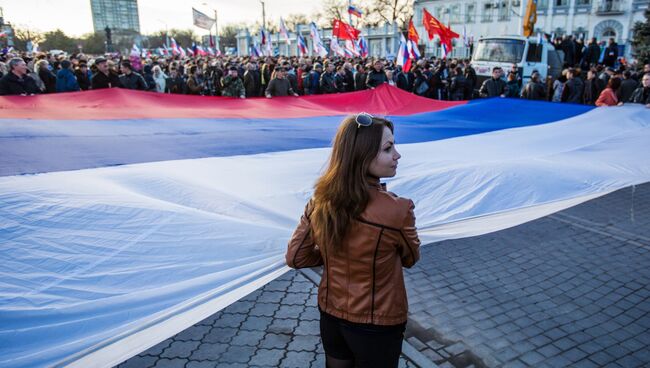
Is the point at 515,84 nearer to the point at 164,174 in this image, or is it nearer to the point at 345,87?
the point at 345,87

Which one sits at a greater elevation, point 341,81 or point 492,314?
point 341,81

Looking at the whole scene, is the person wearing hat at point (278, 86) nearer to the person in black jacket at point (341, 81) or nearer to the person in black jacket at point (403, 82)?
the person in black jacket at point (341, 81)

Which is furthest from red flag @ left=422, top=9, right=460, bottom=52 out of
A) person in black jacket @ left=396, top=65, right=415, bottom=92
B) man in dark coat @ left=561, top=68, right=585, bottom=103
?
man in dark coat @ left=561, top=68, right=585, bottom=103

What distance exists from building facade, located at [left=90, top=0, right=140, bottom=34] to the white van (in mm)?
75873

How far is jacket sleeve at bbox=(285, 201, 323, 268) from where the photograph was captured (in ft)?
6.70

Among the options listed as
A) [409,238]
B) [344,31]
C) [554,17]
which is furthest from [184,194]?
[554,17]

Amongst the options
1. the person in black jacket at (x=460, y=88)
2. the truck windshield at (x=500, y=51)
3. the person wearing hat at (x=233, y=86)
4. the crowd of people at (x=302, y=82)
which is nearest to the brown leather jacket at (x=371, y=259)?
the crowd of people at (x=302, y=82)

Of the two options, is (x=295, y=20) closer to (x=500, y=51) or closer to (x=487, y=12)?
(x=487, y=12)

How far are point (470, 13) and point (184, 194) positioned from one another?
6161cm

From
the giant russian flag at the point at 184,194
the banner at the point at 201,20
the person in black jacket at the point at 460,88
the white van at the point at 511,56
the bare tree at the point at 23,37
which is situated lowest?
the giant russian flag at the point at 184,194

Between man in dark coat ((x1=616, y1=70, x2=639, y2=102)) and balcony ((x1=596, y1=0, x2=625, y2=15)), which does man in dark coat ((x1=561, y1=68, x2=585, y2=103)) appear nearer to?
man in dark coat ((x1=616, y1=70, x2=639, y2=102))

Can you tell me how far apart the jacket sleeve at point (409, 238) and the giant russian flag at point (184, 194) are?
0.88 meters

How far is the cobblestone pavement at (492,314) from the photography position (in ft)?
12.0

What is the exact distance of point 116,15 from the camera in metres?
86.4
